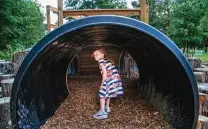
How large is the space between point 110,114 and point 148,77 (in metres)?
1.44

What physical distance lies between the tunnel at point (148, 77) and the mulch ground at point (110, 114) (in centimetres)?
14

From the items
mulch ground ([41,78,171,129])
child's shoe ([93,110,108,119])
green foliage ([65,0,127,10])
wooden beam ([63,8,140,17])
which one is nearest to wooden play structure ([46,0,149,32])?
wooden beam ([63,8,140,17])

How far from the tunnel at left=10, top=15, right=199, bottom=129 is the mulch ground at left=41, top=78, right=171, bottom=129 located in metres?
0.14

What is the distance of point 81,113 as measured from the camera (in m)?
6.77

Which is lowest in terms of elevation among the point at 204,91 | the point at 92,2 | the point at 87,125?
the point at 87,125

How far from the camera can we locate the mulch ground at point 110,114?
5816 millimetres

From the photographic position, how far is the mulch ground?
582 cm

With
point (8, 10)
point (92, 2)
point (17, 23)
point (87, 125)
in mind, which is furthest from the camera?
point (92, 2)

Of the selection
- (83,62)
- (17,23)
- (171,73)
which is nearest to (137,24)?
(171,73)

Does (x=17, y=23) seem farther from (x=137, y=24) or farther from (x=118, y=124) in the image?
(x=137, y=24)

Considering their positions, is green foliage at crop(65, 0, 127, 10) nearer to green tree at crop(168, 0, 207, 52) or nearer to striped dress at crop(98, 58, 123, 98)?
green tree at crop(168, 0, 207, 52)

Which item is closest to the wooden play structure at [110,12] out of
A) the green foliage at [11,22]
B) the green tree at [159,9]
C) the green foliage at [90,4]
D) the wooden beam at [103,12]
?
the wooden beam at [103,12]

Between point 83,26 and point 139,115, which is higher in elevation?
point 83,26

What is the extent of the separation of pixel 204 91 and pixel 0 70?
18.6 ft
